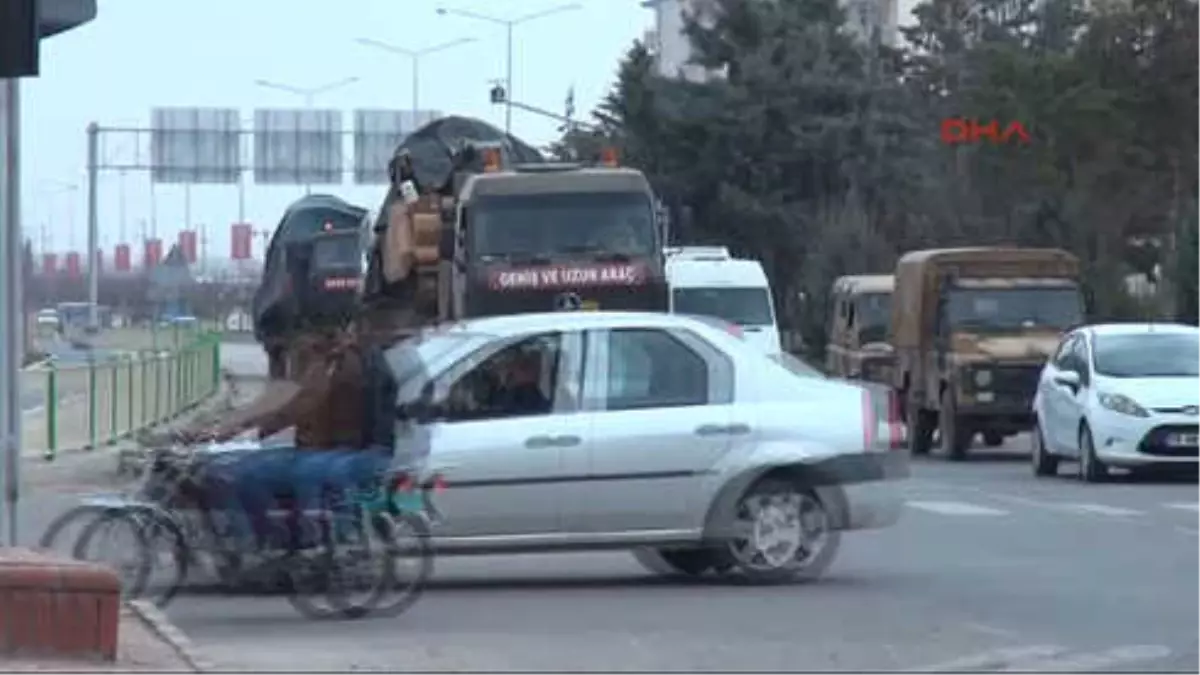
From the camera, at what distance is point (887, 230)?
235 feet

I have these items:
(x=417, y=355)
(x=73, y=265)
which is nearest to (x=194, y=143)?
(x=73, y=265)

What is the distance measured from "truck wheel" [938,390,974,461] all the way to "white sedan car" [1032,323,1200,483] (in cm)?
436

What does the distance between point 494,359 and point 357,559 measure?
2221 millimetres

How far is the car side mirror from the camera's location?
31.1 m

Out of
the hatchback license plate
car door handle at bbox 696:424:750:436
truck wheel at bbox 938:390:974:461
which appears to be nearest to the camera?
car door handle at bbox 696:424:750:436

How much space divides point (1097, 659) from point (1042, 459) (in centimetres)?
1886

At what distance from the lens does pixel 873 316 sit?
47.1 m

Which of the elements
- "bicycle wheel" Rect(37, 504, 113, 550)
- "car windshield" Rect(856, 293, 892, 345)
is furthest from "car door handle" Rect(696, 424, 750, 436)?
"car windshield" Rect(856, 293, 892, 345)

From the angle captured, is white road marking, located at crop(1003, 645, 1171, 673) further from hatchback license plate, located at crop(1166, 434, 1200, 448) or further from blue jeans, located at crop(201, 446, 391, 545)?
hatchback license plate, located at crop(1166, 434, 1200, 448)

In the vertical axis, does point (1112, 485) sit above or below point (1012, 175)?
below

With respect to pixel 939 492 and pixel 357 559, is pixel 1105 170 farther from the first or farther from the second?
pixel 357 559

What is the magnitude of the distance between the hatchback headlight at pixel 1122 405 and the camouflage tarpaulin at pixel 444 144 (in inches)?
297

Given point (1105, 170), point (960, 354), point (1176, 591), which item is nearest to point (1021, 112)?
point (1105, 170)

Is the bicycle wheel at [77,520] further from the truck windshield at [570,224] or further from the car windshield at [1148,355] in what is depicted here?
the car windshield at [1148,355]
